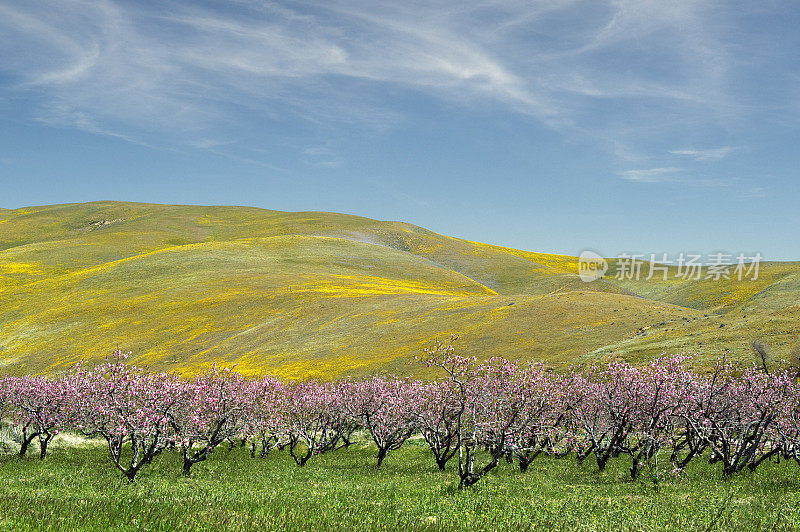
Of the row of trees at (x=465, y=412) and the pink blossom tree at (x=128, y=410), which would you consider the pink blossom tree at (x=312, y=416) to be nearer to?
the row of trees at (x=465, y=412)

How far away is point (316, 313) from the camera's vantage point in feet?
261

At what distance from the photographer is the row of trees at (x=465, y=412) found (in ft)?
68.2

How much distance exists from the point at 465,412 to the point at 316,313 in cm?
6119

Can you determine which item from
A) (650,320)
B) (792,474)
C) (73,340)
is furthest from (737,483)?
(73,340)

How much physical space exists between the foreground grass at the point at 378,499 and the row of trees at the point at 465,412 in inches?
50.5

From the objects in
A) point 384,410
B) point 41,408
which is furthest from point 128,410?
point 384,410

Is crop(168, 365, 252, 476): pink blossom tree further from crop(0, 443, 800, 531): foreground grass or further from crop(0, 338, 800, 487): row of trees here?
crop(0, 443, 800, 531): foreground grass

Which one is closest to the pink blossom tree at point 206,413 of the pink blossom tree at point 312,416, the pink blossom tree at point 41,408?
the pink blossom tree at point 312,416

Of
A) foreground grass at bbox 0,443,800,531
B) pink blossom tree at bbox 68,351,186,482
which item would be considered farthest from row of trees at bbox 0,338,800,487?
foreground grass at bbox 0,443,800,531

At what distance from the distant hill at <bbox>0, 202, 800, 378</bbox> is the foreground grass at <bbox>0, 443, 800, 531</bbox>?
2985cm

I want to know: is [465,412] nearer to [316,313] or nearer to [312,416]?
[312,416]

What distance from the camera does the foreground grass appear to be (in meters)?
11.3

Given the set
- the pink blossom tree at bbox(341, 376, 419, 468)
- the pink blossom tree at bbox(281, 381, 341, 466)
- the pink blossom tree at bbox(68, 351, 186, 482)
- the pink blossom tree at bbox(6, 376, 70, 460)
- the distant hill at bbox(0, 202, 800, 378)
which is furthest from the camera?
the distant hill at bbox(0, 202, 800, 378)

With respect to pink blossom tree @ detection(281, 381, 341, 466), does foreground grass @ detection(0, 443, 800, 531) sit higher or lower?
higher
